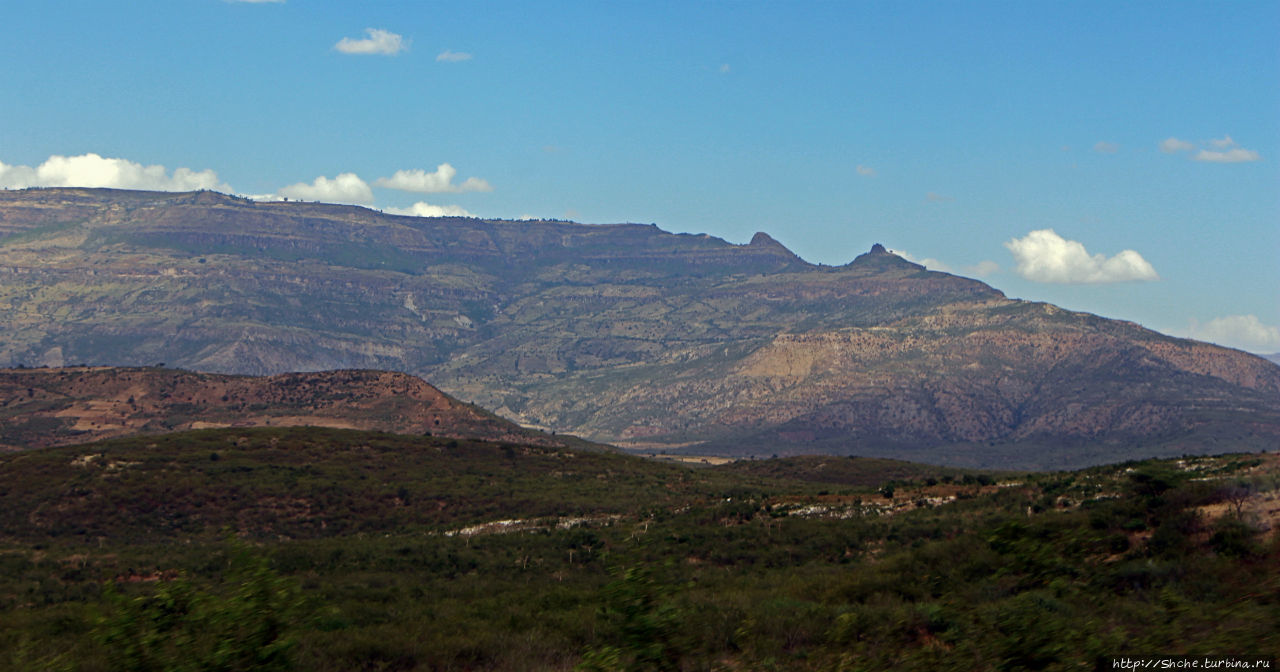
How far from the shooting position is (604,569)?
150ft

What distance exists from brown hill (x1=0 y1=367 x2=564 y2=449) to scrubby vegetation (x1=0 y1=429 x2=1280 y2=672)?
A: 172 feet

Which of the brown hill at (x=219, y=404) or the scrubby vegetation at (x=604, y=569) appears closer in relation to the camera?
the scrubby vegetation at (x=604, y=569)

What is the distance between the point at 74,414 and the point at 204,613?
133m

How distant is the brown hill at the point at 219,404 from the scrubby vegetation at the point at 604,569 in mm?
52475

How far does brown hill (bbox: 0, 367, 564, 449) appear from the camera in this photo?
131 m

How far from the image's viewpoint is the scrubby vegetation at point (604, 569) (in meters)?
17.1

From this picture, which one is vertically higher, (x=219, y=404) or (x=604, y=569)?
(x=604, y=569)

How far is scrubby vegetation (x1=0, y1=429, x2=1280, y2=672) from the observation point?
17125 mm

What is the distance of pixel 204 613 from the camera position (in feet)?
54.7

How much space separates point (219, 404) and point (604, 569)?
114 metres

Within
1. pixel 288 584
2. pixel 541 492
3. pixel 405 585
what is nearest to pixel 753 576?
pixel 405 585

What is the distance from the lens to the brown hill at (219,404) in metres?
131

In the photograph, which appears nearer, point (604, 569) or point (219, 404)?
point (604, 569)

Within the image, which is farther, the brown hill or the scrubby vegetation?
the brown hill
